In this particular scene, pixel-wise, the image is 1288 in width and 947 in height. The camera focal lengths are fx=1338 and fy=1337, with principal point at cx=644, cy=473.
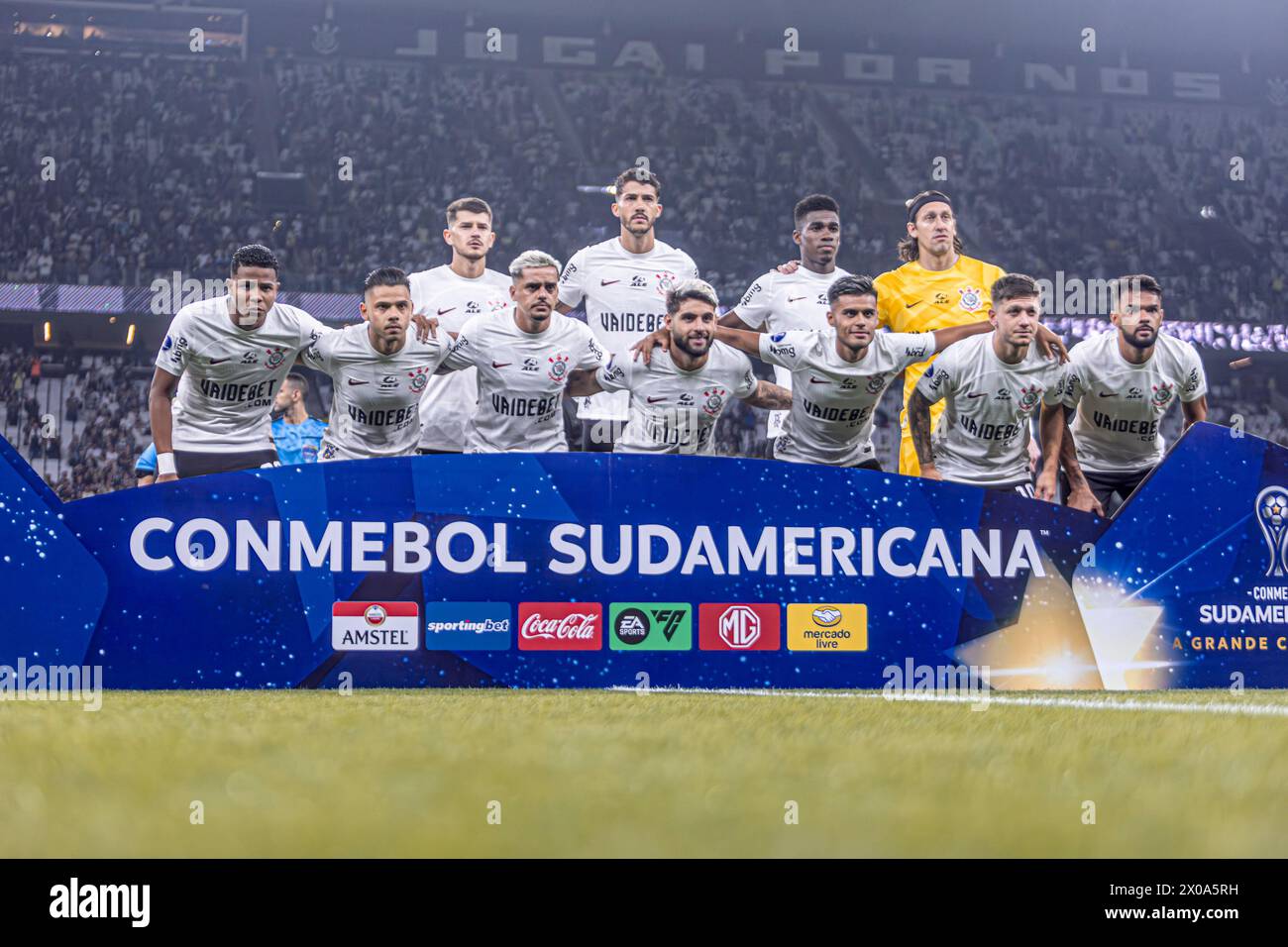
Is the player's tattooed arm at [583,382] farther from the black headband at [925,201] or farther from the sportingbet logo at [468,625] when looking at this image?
the black headband at [925,201]

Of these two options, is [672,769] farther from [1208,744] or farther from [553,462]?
[553,462]

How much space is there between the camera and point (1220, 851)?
7.24ft

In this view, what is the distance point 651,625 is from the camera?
612 centimetres

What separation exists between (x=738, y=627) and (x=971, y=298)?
101 inches

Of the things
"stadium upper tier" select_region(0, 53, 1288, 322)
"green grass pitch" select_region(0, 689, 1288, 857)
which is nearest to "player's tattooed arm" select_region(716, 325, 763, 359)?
"green grass pitch" select_region(0, 689, 1288, 857)

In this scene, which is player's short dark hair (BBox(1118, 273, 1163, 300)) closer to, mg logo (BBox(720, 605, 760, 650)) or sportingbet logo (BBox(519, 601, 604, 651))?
mg logo (BBox(720, 605, 760, 650))

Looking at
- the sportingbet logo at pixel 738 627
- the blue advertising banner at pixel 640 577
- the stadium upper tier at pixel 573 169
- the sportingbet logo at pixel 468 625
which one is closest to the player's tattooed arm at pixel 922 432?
the blue advertising banner at pixel 640 577

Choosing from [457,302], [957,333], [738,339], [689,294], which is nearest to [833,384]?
[738,339]

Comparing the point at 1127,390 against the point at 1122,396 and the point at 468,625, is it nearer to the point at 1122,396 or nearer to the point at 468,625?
the point at 1122,396

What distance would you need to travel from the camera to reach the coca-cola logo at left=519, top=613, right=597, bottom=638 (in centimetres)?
606

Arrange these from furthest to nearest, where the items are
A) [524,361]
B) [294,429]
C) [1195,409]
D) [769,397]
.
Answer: [294,429]
[1195,409]
[769,397]
[524,361]

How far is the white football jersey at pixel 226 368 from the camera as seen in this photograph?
20.4 ft

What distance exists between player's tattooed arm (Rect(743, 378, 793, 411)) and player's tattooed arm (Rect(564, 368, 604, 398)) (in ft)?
2.49

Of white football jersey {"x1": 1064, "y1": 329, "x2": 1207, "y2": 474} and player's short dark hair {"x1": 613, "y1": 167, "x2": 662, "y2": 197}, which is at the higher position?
player's short dark hair {"x1": 613, "y1": 167, "x2": 662, "y2": 197}
